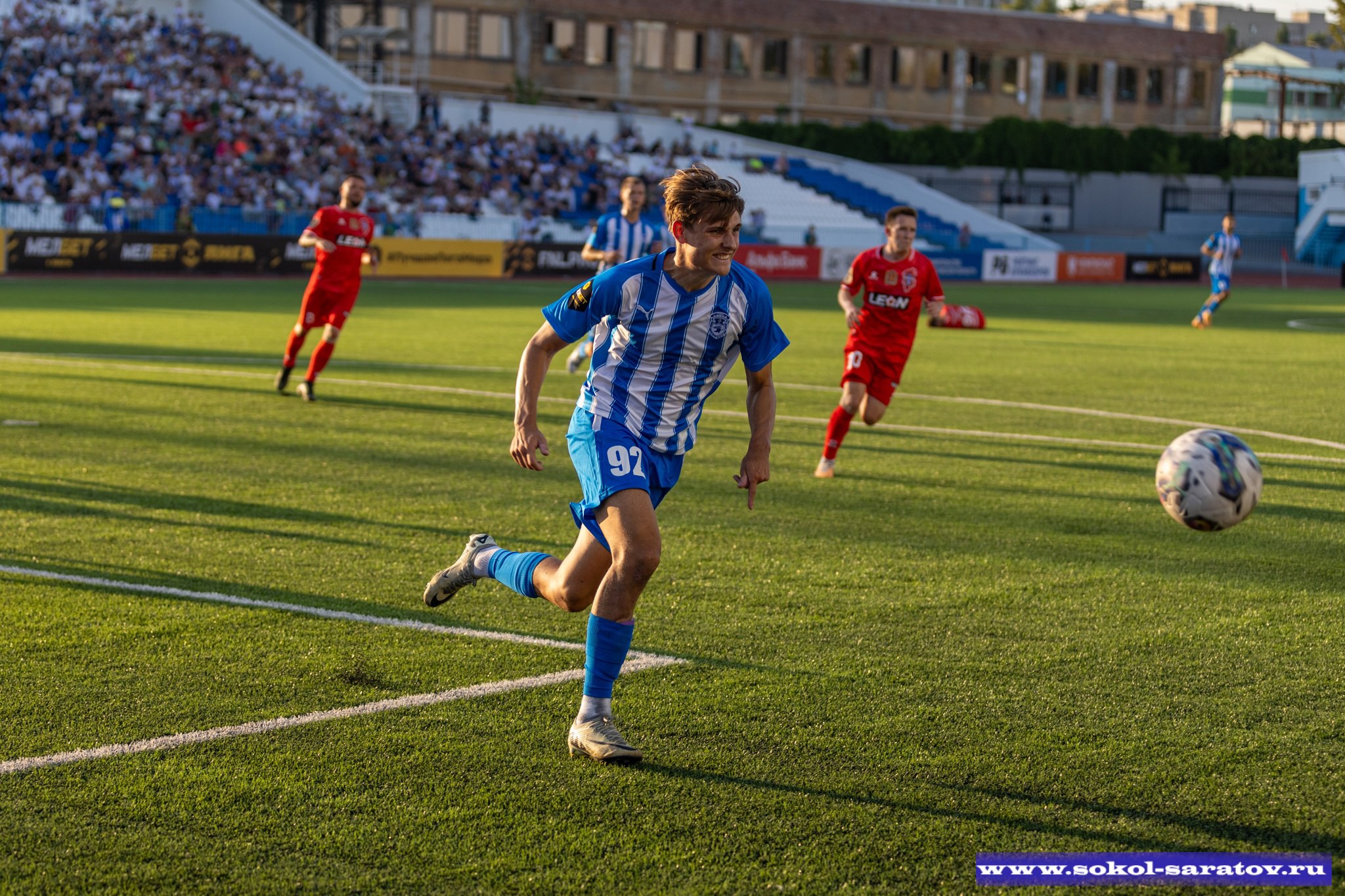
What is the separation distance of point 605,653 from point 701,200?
5.17 feet

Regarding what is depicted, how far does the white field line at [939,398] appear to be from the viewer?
1368 centimetres

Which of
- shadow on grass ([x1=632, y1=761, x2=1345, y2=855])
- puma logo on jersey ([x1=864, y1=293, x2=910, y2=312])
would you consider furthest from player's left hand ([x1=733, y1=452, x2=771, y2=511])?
puma logo on jersey ([x1=864, y1=293, x2=910, y2=312])

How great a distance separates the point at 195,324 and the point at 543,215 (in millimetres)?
21200

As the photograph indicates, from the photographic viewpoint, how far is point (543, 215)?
4334 centimetres

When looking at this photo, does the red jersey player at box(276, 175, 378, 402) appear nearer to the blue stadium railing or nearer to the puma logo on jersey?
the puma logo on jersey

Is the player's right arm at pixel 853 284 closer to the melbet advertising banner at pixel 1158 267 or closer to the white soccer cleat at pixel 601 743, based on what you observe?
the white soccer cleat at pixel 601 743

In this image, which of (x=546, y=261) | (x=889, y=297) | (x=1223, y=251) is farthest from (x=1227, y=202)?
(x=889, y=297)

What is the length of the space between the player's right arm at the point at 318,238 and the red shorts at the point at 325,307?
424mm

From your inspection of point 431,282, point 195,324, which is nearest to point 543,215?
point 431,282

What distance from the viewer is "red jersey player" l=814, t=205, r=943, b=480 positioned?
11656 millimetres

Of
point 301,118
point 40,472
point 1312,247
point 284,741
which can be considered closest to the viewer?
point 284,741

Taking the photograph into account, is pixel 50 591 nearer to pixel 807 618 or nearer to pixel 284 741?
pixel 284 741

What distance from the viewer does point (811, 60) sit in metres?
73.6

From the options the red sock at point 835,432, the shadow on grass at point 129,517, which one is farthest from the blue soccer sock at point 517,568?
the red sock at point 835,432
